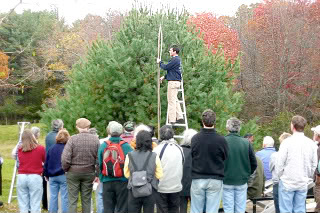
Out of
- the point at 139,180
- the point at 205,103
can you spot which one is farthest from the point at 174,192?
the point at 205,103

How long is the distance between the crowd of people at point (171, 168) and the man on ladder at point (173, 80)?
361cm

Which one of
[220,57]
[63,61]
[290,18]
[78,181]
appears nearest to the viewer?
[78,181]

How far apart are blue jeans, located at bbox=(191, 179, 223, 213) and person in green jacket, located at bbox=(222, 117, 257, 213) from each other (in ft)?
1.06

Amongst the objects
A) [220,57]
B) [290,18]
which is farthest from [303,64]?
[220,57]

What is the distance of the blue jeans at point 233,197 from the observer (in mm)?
7730

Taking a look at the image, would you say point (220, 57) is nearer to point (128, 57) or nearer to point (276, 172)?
point (128, 57)

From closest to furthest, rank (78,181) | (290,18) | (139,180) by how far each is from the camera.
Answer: (139,180) < (78,181) < (290,18)

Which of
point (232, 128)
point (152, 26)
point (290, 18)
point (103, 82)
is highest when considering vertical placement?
point (290, 18)

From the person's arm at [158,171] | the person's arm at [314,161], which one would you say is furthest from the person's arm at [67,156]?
the person's arm at [314,161]

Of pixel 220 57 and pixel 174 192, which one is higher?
pixel 220 57

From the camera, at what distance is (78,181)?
8344 millimetres

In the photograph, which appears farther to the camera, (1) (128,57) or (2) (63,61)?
(2) (63,61)

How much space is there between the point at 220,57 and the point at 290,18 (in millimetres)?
17780

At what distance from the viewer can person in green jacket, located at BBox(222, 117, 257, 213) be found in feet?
24.9
